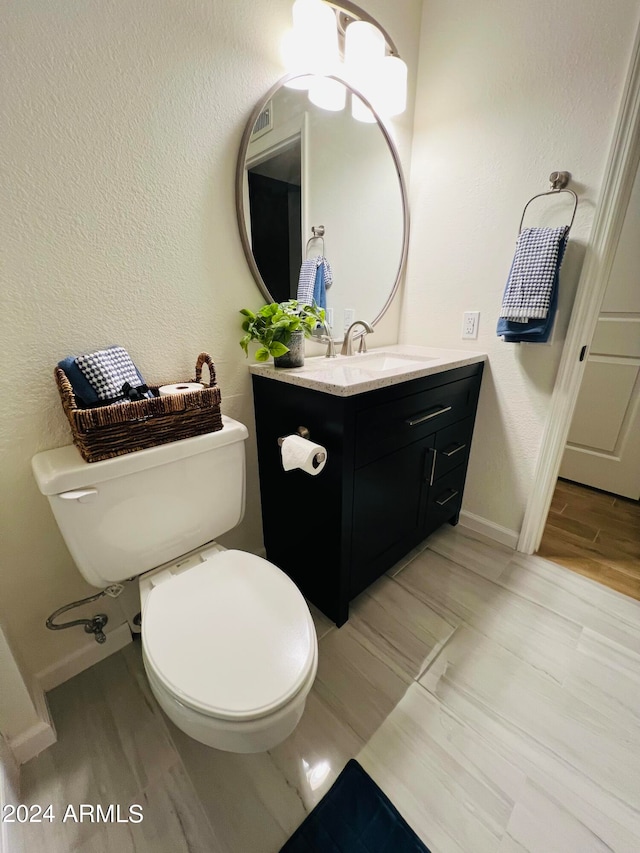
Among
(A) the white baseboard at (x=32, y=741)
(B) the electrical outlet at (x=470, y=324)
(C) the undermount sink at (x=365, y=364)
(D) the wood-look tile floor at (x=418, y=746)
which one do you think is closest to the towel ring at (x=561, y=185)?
(B) the electrical outlet at (x=470, y=324)

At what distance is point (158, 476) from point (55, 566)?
0.44 meters

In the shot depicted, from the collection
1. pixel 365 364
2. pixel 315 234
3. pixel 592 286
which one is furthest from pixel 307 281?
pixel 592 286

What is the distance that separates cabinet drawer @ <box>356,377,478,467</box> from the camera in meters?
1.07

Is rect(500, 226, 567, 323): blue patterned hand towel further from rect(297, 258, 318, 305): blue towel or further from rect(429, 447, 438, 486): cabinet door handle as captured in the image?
rect(297, 258, 318, 305): blue towel

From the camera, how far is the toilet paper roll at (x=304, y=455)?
0.97 meters

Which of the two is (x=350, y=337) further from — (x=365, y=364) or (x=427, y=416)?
(x=427, y=416)

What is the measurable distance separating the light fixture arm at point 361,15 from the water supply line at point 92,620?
194 cm

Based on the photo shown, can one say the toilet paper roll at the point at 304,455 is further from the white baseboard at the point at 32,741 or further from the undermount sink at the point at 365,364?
the white baseboard at the point at 32,741

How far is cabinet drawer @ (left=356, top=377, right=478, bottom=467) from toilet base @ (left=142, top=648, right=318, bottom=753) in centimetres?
63

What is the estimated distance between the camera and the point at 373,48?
1225mm

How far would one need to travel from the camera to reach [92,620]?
3.49 feet

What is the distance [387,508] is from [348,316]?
85 cm

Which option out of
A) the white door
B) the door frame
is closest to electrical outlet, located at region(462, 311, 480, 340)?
the door frame
